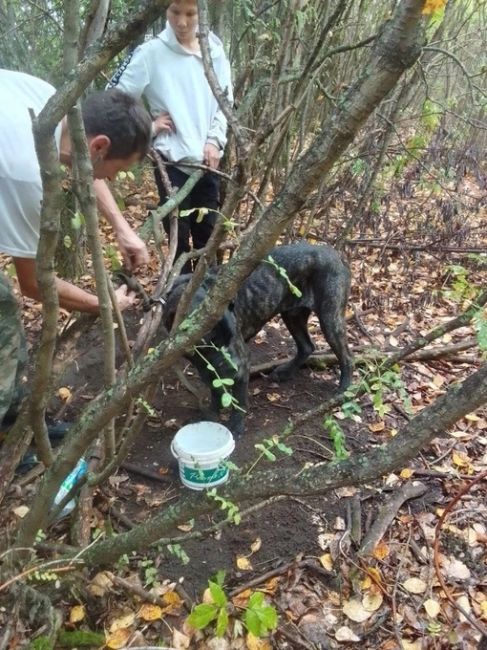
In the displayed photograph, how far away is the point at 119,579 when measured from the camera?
97.0 inches

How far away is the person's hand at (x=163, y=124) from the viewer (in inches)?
162

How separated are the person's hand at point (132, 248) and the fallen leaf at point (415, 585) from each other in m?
2.06

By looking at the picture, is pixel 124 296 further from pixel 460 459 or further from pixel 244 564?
pixel 460 459

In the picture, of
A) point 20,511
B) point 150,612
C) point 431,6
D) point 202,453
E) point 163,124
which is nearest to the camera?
point 431,6

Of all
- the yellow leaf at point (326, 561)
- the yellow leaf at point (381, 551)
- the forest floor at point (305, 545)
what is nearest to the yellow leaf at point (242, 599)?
the forest floor at point (305, 545)

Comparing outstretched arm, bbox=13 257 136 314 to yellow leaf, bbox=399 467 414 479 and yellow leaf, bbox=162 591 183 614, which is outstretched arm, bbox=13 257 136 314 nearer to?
yellow leaf, bbox=162 591 183 614

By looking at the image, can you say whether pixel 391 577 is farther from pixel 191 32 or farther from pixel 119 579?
pixel 191 32

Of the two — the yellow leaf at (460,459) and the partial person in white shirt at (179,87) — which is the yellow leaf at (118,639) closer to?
the yellow leaf at (460,459)

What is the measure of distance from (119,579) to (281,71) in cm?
377

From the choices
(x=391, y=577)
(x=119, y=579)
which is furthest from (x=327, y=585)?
(x=119, y=579)

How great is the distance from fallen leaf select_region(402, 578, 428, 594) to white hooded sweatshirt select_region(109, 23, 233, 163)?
3082 millimetres

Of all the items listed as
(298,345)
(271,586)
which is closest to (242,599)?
(271,586)

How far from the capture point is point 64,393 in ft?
13.2

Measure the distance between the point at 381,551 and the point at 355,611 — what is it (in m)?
0.36
